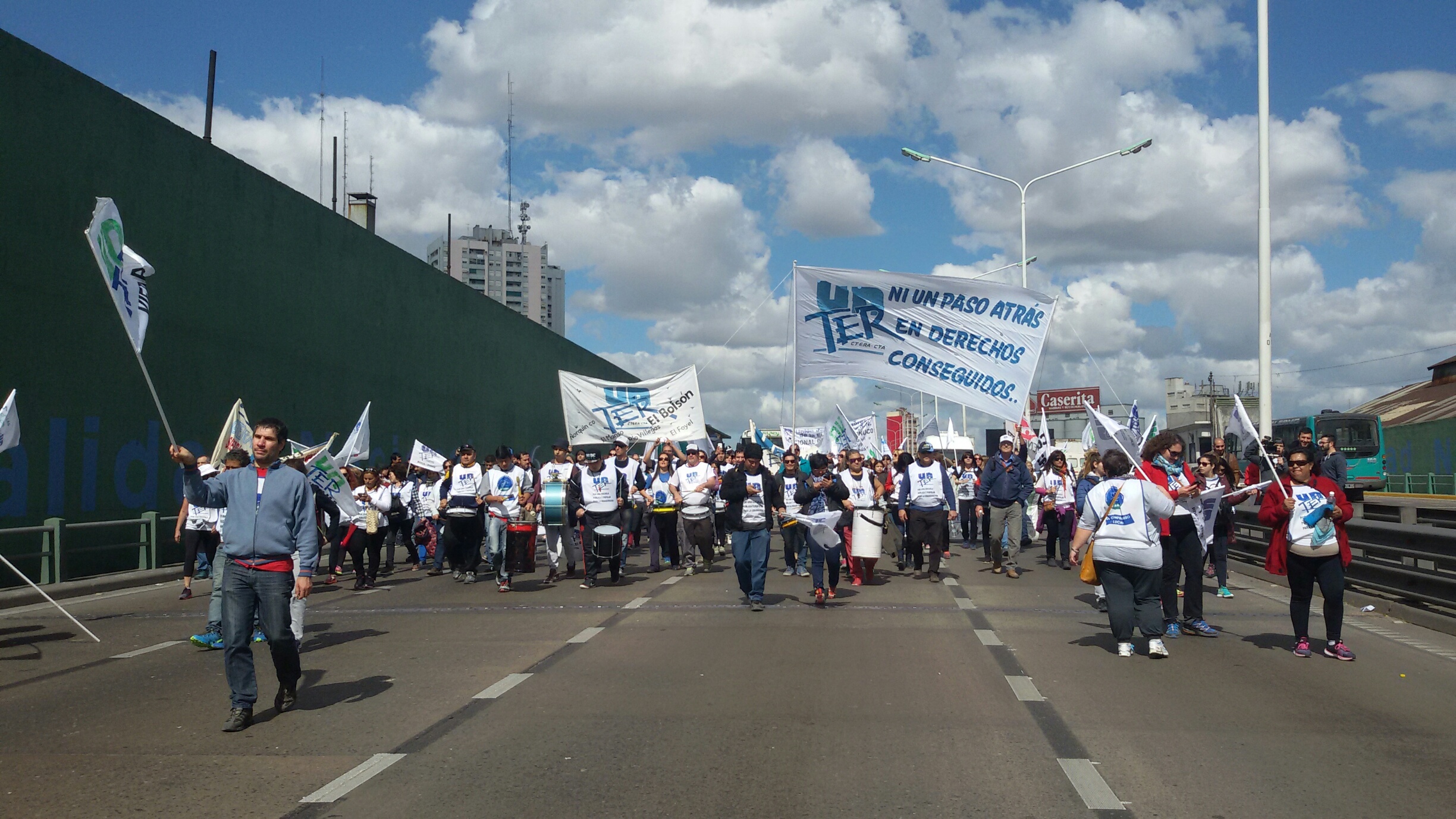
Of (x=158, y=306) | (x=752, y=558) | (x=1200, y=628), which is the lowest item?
(x=1200, y=628)

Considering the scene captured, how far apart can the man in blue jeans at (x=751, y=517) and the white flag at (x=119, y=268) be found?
5641 millimetres

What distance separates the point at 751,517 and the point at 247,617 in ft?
20.0

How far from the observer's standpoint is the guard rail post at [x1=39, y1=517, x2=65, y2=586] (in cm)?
1416

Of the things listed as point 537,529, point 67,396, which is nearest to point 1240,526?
point 537,529

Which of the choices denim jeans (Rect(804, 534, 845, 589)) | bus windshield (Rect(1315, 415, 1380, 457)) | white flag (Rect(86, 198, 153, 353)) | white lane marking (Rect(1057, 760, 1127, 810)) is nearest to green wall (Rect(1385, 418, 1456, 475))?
bus windshield (Rect(1315, 415, 1380, 457))

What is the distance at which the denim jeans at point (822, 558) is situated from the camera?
12.4 metres

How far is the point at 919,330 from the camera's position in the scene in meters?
15.0

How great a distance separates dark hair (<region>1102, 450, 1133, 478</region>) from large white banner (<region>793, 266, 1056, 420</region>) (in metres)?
5.41

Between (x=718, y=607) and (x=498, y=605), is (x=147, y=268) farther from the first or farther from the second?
(x=718, y=607)

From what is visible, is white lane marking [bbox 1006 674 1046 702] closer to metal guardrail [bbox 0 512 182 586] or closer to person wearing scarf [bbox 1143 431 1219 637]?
person wearing scarf [bbox 1143 431 1219 637]

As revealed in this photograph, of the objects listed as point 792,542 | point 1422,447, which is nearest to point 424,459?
point 792,542

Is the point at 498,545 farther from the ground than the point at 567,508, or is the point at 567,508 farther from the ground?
the point at 567,508

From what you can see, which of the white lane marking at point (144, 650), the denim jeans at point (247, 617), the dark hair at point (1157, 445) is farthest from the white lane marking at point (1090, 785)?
the white lane marking at point (144, 650)

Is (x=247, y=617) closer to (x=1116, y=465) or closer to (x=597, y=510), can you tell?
(x=1116, y=465)
